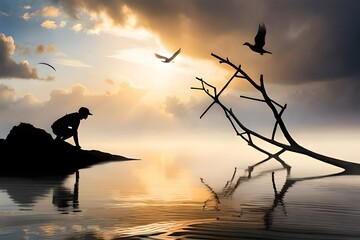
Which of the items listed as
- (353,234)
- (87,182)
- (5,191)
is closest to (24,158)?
(87,182)

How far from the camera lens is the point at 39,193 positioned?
39.4 feet

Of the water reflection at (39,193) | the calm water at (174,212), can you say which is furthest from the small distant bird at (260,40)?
the water reflection at (39,193)

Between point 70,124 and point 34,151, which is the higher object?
point 70,124

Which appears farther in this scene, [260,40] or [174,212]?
[260,40]

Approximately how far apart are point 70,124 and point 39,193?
10.4 meters

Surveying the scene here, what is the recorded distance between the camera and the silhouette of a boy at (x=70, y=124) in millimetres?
21875

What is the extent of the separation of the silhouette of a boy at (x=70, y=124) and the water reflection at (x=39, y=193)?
6259 millimetres

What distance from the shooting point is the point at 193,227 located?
7.01 metres

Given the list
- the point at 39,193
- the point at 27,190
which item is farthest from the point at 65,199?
the point at 27,190

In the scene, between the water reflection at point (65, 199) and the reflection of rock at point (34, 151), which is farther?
the reflection of rock at point (34, 151)

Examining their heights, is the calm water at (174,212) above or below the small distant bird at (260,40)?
below

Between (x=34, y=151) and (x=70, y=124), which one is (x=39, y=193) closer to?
(x=70, y=124)

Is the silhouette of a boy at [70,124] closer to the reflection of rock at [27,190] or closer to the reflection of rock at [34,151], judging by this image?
the reflection of rock at [34,151]

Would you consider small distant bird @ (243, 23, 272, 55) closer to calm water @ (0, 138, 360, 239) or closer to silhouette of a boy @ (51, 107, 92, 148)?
calm water @ (0, 138, 360, 239)
